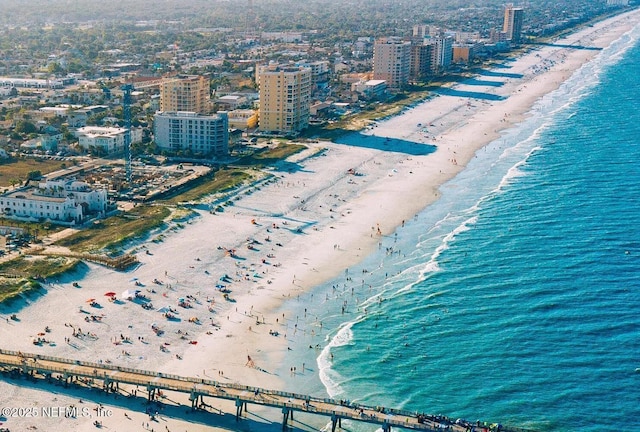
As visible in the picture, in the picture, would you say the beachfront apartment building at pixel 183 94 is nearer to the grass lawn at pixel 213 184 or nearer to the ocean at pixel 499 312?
the grass lawn at pixel 213 184

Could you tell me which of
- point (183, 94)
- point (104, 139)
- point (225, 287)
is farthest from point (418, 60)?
point (225, 287)

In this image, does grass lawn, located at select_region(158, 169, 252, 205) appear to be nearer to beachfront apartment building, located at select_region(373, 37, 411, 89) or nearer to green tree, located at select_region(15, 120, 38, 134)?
green tree, located at select_region(15, 120, 38, 134)

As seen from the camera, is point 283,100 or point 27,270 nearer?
point 27,270

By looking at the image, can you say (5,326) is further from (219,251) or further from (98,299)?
(219,251)

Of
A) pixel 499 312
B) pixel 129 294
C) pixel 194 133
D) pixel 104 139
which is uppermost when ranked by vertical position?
pixel 194 133

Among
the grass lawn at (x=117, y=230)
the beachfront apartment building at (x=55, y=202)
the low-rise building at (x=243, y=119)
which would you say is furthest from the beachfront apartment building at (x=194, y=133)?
the beachfront apartment building at (x=55, y=202)

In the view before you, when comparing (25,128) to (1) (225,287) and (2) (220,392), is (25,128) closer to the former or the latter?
(1) (225,287)

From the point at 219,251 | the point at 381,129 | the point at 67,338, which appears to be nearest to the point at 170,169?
the point at 219,251
